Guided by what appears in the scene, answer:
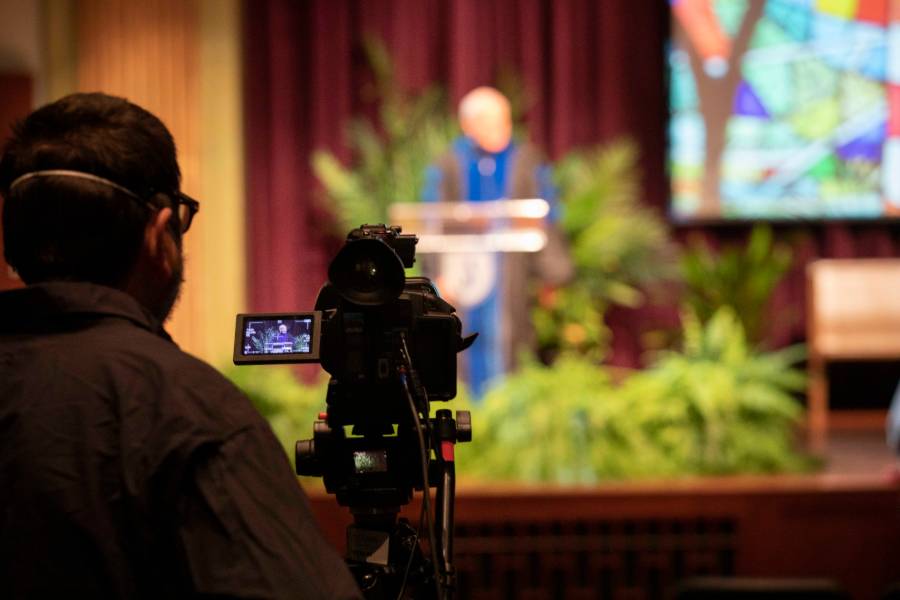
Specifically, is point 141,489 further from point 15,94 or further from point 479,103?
point 479,103

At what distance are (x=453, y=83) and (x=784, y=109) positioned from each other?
6.29 ft

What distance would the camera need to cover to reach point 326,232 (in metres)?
6.80

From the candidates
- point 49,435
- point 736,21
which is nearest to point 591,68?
point 736,21

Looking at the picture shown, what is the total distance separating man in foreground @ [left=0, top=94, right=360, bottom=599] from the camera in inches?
34.1

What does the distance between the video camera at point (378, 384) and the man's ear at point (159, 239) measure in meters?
0.17

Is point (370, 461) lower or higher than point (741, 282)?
lower

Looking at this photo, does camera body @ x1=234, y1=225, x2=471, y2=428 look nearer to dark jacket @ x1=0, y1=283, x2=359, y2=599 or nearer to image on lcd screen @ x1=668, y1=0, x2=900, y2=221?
dark jacket @ x1=0, y1=283, x2=359, y2=599

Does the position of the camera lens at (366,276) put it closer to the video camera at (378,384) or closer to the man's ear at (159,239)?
the video camera at (378,384)

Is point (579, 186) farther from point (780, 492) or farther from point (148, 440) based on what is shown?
point (148, 440)

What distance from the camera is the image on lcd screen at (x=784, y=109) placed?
6.60 m

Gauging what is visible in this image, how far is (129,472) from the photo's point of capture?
87 cm

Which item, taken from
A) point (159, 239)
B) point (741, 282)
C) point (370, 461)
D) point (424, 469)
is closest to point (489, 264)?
point (741, 282)

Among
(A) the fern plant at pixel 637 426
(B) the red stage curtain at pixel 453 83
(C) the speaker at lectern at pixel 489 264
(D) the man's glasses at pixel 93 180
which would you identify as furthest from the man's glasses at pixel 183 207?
(B) the red stage curtain at pixel 453 83

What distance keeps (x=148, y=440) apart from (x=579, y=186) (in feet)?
18.3
